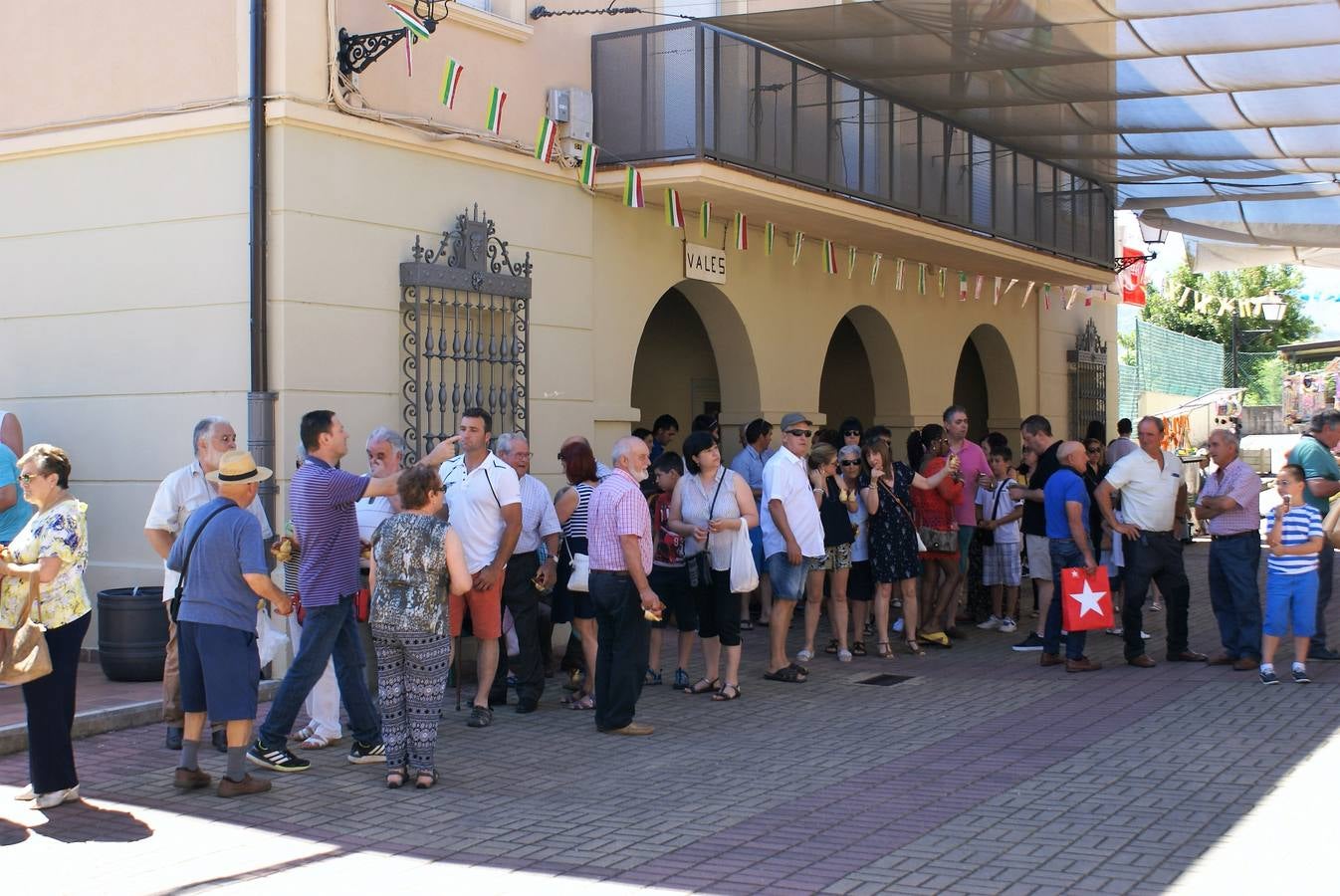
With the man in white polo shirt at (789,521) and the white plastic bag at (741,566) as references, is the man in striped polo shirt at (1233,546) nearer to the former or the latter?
the man in white polo shirt at (789,521)

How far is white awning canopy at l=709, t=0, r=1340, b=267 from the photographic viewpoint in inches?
450

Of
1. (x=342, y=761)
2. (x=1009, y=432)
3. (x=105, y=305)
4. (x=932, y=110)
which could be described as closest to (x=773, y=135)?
(x=932, y=110)

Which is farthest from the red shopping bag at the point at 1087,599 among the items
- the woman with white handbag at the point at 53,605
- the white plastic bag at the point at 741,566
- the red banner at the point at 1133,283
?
the red banner at the point at 1133,283

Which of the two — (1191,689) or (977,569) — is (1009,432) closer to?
(977,569)

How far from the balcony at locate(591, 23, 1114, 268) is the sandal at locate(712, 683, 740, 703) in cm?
448

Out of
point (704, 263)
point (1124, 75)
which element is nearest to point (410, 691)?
point (704, 263)

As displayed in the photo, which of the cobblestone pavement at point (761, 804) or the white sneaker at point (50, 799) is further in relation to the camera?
the white sneaker at point (50, 799)

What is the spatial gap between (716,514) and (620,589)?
1.18 meters

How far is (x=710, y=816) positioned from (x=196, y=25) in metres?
6.71

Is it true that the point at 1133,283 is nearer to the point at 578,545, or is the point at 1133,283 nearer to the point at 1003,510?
the point at 1003,510

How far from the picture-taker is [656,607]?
8.31m

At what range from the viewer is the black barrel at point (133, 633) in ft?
30.8

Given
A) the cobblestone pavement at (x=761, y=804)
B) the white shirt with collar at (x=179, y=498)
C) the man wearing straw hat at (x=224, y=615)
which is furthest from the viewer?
the white shirt with collar at (x=179, y=498)

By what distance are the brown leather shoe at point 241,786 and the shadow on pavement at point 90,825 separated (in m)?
0.45
